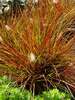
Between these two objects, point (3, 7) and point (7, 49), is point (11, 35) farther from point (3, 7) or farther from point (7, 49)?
point (3, 7)

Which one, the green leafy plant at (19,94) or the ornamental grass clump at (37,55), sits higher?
the ornamental grass clump at (37,55)

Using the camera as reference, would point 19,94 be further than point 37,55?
No

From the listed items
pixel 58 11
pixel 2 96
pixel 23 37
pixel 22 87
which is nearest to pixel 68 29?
pixel 58 11

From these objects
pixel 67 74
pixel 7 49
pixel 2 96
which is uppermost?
pixel 7 49

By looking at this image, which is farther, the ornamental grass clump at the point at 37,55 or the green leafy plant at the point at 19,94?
the ornamental grass clump at the point at 37,55

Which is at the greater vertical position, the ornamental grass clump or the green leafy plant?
the ornamental grass clump

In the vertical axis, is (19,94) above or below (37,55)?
below

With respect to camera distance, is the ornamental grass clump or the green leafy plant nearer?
the green leafy plant

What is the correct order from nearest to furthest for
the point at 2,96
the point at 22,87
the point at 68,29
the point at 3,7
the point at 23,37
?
1. the point at 2,96
2. the point at 22,87
3. the point at 23,37
4. the point at 68,29
5. the point at 3,7
